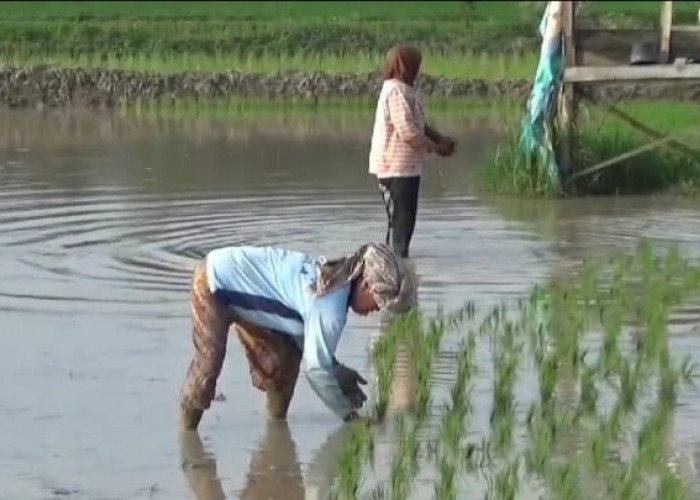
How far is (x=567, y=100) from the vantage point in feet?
52.2

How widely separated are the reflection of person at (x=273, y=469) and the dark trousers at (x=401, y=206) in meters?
4.55

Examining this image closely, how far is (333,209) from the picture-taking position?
15.2 meters

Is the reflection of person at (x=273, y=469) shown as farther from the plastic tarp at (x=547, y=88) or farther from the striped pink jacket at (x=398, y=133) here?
the plastic tarp at (x=547, y=88)

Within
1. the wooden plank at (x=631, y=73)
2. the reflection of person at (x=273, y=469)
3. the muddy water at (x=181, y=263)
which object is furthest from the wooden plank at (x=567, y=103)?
the reflection of person at (x=273, y=469)

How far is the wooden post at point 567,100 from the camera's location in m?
15.8

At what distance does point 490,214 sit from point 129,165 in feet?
16.8

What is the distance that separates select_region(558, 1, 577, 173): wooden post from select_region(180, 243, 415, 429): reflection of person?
27.3 ft

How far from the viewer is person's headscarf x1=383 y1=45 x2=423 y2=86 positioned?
11805 mm

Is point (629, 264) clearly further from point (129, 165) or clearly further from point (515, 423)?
point (129, 165)

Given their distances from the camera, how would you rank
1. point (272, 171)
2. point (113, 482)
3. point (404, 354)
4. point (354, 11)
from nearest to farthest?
point (113, 482), point (404, 354), point (272, 171), point (354, 11)

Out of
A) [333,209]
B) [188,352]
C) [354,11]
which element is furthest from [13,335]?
[354,11]

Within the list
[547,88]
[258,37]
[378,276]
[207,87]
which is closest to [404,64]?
[547,88]

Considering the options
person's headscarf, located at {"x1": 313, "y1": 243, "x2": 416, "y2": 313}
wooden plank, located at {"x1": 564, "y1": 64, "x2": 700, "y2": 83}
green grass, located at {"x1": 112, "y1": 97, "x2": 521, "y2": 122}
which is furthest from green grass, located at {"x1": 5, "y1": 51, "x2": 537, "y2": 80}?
person's headscarf, located at {"x1": 313, "y1": 243, "x2": 416, "y2": 313}

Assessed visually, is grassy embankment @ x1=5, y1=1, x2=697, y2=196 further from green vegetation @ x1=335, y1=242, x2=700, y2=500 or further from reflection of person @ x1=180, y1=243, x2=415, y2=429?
reflection of person @ x1=180, y1=243, x2=415, y2=429
